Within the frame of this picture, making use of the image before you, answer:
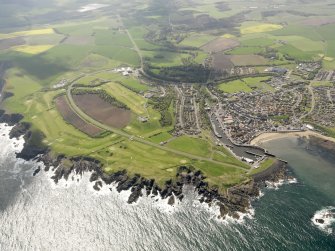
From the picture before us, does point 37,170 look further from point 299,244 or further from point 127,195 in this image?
point 299,244

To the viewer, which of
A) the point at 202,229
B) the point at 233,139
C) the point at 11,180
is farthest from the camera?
the point at 233,139

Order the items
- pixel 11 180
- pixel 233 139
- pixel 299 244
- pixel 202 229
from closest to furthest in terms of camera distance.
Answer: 1. pixel 299 244
2. pixel 202 229
3. pixel 11 180
4. pixel 233 139

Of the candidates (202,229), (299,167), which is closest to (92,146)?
(202,229)

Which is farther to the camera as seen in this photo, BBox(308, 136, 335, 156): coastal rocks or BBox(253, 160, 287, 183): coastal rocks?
BBox(308, 136, 335, 156): coastal rocks

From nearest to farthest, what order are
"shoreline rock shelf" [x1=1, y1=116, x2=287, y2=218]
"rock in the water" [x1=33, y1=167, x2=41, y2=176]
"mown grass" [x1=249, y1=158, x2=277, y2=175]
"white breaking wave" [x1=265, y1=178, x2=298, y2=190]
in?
1. "shoreline rock shelf" [x1=1, y1=116, x2=287, y2=218]
2. "white breaking wave" [x1=265, y1=178, x2=298, y2=190]
3. "mown grass" [x1=249, y1=158, x2=277, y2=175]
4. "rock in the water" [x1=33, y1=167, x2=41, y2=176]

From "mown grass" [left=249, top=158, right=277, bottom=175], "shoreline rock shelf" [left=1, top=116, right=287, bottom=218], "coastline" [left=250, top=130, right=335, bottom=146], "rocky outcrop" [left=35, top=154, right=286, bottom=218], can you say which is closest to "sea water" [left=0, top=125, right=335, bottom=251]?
"shoreline rock shelf" [left=1, top=116, right=287, bottom=218]

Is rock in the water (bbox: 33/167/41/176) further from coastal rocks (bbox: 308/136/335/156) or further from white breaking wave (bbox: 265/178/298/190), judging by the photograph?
coastal rocks (bbox: 308/136/335/156)

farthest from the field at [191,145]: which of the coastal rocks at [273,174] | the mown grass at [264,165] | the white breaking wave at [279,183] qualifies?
the white breaking wave at [279,183]
